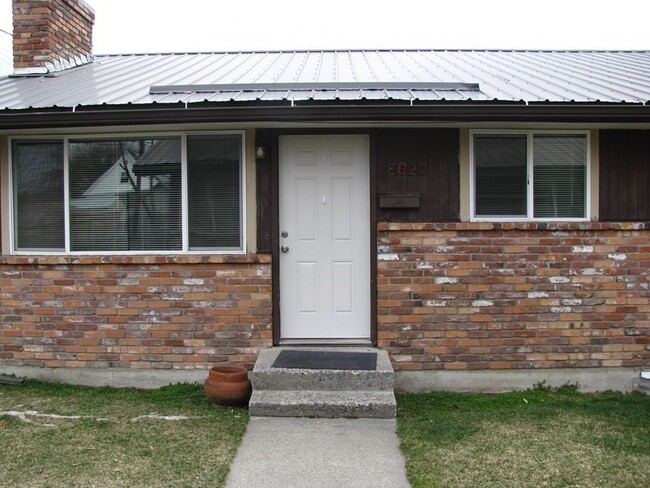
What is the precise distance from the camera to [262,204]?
5812 millimetres

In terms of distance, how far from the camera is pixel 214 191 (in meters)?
5.82

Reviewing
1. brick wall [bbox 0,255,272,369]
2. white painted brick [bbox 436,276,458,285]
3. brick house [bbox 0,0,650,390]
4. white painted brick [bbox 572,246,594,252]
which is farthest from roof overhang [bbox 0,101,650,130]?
white painted brick [bbox 436,276,458,285]

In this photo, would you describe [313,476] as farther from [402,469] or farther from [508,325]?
[508,325]

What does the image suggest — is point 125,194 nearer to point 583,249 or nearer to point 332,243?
point 332,243

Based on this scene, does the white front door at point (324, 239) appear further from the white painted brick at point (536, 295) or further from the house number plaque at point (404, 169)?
the white painted brick at point (536, 295)

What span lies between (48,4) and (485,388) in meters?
7.33

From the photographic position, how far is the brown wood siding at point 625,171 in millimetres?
5770

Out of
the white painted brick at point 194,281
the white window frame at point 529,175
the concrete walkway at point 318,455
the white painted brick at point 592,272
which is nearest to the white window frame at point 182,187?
the white painted brick at point 194,281

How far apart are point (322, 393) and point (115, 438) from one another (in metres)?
1.71

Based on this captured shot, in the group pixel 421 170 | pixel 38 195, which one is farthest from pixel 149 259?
pixel 421 170

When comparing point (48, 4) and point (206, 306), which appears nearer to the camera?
point (206, 306)

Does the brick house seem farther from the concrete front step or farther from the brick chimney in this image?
the brick chimney

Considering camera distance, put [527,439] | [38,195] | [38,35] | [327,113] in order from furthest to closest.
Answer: [38,35], [38,195], [327,113], [527,439]

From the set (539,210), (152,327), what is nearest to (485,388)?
(539,210)
